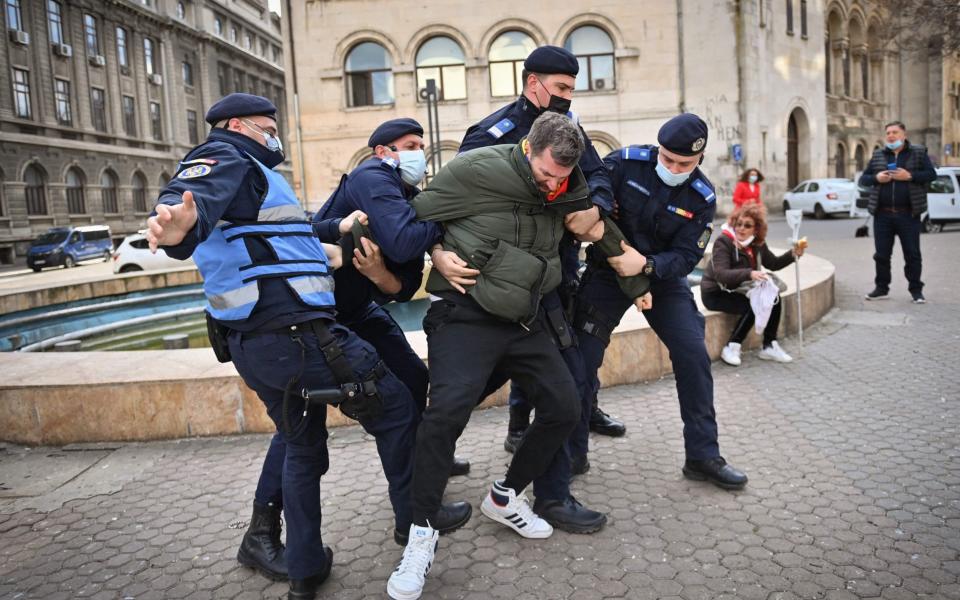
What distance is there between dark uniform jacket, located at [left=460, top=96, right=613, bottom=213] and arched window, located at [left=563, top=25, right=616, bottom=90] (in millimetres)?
26609

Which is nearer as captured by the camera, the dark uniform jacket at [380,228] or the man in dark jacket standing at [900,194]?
Answer: the dark uniform jacket at [380,228]

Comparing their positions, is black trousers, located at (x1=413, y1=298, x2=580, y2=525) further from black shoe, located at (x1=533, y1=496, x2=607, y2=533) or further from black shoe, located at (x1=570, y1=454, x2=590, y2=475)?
black shoe, located at (x1=570, y1=454, x2=590, y2=475)

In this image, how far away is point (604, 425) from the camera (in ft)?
16.0

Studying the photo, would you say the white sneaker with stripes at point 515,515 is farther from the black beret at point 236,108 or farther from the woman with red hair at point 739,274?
the woman with red hair at point 739,274

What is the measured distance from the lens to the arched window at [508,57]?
29.2 meters

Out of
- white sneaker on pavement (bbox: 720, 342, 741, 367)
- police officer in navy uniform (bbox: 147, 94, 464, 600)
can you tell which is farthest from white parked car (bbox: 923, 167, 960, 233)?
police officer in navy uniform (bbox: 147, 94, 464, 600)

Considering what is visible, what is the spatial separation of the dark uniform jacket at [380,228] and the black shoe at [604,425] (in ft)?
6.10

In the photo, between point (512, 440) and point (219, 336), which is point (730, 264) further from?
point (219, 336)

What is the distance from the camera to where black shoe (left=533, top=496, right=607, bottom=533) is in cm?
355

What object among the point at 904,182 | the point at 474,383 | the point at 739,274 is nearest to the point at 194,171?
the point at 474,383

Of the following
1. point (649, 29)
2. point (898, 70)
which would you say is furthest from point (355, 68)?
point (898, 70)

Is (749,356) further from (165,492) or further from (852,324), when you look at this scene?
(165,492)

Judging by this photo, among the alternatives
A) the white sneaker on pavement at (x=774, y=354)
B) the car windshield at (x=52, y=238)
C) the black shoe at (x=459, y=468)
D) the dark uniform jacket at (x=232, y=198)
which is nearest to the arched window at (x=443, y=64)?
the car windshield at (x=52, y=238)

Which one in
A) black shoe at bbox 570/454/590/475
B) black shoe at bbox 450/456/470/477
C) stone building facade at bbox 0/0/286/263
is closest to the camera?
black shoe at bbox 570/454/590/475
